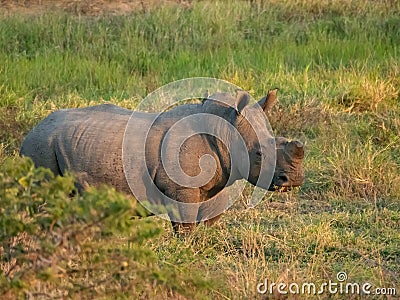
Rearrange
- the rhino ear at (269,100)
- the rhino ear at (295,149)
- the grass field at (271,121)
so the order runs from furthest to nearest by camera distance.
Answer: the rhino ear at (269,100), the rhino ear at (295,149), the grass field at (271,121)

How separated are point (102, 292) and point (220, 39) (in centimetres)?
813

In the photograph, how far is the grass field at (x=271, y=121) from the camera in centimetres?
370

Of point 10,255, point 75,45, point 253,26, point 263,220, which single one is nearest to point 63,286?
point 10,255

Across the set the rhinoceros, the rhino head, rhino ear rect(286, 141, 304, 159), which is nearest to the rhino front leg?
the rhinoceros

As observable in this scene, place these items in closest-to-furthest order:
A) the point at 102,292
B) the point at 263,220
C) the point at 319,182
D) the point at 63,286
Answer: the point at 102,292, the point at 63,286, the point at 263,220, the point at 319,182

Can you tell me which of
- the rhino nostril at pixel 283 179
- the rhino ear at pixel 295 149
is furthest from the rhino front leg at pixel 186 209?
the rhino ear at pixel 295 149

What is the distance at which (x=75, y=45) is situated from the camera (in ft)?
37.0

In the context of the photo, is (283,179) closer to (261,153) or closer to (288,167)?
(288,167)

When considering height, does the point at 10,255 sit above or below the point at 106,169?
above

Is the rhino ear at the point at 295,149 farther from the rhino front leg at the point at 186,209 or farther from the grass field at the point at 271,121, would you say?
the rhino front leg at the point at 186,209

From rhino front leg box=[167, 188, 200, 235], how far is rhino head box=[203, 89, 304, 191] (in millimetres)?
340

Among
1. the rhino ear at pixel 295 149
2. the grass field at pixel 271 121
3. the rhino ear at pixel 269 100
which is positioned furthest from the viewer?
the rhino ear at pixel 269 100

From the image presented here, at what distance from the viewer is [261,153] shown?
5633 millimetres

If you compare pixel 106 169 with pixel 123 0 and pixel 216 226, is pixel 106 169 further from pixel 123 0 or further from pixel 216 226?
pixel 123 0
